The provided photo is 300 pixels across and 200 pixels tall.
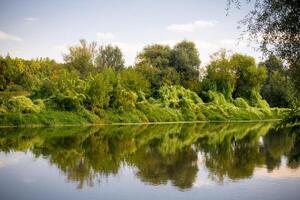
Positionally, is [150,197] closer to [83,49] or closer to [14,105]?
[14,105]

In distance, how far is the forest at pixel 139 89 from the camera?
4491 centimetres

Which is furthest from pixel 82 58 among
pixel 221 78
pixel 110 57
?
pixel 221 78

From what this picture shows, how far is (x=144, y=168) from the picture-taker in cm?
2038

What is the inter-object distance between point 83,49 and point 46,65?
959 centimetres

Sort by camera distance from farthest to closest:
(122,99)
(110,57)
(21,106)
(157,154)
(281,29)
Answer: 1. (110,57)
2. (122,99)
3. (21,106)
4. (157,154)
5. (281,29)

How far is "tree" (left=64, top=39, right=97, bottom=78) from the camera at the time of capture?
6919cm

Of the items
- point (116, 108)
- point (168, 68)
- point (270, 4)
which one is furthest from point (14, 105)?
point (270, 4)

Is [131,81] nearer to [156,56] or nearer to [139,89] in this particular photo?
[139,89]

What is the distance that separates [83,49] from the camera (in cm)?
7350

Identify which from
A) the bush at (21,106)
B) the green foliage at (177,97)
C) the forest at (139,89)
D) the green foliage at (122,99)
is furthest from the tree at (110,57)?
the bush at (21,106)

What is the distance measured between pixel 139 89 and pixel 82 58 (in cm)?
1712

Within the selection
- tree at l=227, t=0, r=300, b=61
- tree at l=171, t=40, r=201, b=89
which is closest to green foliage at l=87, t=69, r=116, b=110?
tree at l=171, t=40, r=201, b=89

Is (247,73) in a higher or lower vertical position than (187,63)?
lower

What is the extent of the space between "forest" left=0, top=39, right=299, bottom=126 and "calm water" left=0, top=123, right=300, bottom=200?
38.9ft
